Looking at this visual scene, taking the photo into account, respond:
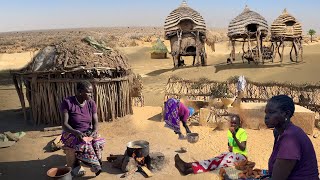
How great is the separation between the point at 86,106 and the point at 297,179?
409cm

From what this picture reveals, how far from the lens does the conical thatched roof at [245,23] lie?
19.4 m

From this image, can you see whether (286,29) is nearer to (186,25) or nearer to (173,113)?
(186,25)

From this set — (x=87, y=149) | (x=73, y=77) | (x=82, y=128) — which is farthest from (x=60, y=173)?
(x=73, y=77)

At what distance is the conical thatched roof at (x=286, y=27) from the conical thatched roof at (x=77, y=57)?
13.3 meters

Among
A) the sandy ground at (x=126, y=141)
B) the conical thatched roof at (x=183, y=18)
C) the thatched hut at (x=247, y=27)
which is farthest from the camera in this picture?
the conical thatched roof at (x=183, y=18)

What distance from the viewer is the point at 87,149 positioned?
19.1 ft

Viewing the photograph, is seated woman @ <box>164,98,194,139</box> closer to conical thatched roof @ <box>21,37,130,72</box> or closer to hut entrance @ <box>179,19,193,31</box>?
conical thatched roof @ <box>21,37,130,72</box>

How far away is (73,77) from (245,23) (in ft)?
42.4

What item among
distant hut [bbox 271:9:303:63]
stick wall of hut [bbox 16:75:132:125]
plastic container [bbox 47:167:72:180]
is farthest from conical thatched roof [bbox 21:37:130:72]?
distant hut [bbox 271:9:303:63]

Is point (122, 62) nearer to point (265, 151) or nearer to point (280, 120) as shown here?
point (265, 151)

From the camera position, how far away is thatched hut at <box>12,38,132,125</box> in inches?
365

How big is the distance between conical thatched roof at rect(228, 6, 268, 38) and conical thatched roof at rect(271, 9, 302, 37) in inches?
42.1

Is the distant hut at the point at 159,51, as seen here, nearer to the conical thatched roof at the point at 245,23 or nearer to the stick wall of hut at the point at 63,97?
the conical thatched roof at the point at 245,23

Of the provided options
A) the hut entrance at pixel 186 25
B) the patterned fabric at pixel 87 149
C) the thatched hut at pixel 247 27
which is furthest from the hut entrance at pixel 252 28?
the patterned fabric at pixel 87 149
